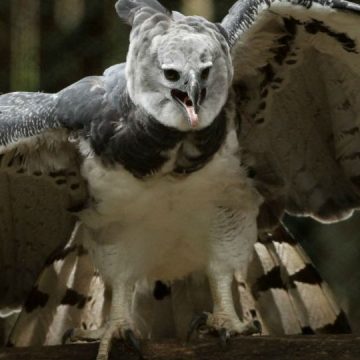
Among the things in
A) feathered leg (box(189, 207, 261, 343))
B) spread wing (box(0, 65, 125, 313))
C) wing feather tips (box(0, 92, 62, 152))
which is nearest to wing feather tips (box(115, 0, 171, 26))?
spread wing (box(0, 65, 125, 313))

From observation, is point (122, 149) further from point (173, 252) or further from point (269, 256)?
point (269, 256)

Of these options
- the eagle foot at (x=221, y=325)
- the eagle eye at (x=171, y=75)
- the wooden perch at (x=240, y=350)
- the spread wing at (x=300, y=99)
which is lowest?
the wooden perch at (x=240, y=350)

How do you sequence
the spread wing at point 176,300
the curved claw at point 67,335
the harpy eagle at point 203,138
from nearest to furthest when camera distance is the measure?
the harpy eagle at point 203,138 < the curved claw at point 67,335 < the spread wing at point 176,300

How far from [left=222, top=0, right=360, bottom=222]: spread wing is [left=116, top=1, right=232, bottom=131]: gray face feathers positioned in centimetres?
13

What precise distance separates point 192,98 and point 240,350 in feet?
1.97

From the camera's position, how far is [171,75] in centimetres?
270

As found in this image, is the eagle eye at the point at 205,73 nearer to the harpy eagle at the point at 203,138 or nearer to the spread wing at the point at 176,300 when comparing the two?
the harpy eagle at the point at 203,138

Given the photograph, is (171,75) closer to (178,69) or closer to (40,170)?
(178,69)

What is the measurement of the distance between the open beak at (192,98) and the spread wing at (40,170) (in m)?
0.24

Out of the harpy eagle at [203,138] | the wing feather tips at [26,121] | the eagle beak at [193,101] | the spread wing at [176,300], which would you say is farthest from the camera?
the spread wing at [176,300]

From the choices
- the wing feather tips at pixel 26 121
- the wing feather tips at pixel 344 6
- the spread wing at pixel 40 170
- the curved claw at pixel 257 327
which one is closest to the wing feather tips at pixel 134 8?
the spread wing at pixel 40 170

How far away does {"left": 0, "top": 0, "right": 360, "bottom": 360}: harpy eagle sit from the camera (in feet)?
9.07

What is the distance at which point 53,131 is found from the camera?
9.57 feet

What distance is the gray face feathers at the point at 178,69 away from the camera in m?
2.68
